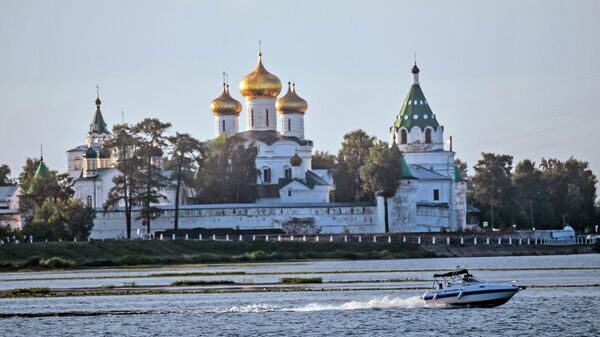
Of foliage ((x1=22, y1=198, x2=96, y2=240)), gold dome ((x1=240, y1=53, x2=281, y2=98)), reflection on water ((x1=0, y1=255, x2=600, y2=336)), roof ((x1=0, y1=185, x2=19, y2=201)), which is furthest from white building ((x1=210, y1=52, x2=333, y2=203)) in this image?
reflection on water ((x1=0, y1=255, x2=600, y2=336))

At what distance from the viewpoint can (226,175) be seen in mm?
132875

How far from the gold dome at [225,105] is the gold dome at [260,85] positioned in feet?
10.4

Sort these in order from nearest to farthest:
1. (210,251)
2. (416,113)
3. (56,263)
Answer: (56,263)
(210,251)
(416,113)

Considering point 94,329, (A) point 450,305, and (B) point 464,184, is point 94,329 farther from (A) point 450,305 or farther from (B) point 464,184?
(B) point 464,184

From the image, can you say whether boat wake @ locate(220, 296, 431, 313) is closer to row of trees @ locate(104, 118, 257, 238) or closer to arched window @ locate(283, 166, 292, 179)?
row of trees @ locate(104, 118, 257, 238)

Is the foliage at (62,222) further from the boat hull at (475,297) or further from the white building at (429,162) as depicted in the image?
the boat hull at (475,297)

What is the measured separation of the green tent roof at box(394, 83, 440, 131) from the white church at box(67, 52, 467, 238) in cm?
8

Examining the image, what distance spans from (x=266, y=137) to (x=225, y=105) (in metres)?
6.22

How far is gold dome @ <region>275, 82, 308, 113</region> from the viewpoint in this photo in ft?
452

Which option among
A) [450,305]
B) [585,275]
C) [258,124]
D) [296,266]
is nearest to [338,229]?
[258,124]

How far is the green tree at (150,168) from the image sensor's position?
119625 millimetres

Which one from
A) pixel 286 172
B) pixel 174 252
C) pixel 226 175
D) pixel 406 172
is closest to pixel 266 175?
pixel 286 172

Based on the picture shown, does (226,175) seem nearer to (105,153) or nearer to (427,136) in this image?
(105,153)

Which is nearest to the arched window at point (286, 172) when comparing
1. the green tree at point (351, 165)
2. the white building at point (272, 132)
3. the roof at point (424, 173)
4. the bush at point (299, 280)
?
the white building at point (272, 132)
